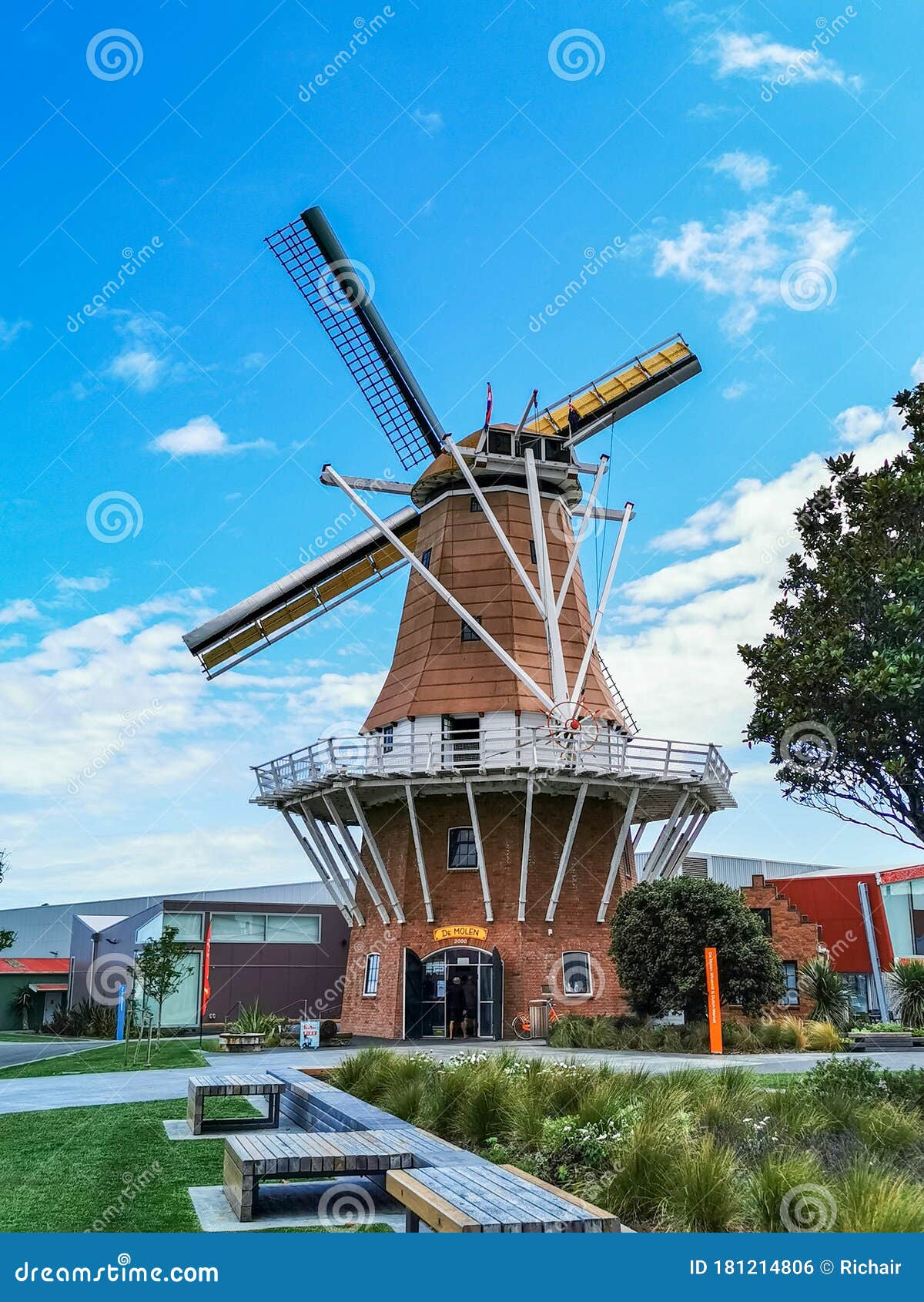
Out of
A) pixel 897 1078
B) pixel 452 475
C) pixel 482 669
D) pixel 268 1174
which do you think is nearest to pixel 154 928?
pixel 482 669

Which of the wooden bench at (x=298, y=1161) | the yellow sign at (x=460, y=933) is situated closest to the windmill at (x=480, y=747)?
the yellow sign at (x=460, y=933)

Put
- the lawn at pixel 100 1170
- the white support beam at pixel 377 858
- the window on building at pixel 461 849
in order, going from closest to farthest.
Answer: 1. the lawn at pixel 100 1170
2. the white support beam at pixel 377 858
3. the window on building at pixel 461 849

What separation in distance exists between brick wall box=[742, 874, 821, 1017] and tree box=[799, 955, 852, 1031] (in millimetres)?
2792

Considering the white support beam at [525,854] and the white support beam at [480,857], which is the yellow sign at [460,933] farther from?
the white support beam at [525,854]

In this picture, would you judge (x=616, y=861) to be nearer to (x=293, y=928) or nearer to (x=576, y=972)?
(x=576, y=972)

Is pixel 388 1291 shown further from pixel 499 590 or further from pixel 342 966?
pixel 342 966

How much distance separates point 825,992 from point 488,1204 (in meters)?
24.9

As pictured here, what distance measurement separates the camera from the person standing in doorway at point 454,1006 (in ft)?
86.3

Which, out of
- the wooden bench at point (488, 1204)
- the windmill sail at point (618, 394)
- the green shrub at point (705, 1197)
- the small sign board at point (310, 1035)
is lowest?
the small sign board at point (310, 1035)

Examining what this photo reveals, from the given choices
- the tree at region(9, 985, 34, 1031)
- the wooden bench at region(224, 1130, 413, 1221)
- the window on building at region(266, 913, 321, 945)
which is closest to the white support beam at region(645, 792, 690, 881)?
the window on building at region(266, 913, 321, 945)

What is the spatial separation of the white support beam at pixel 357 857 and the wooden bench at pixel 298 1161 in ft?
65.1

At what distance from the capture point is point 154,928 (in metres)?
35.3

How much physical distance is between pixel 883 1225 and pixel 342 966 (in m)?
32.0

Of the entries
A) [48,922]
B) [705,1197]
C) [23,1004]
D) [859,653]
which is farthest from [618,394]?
[48,922]
